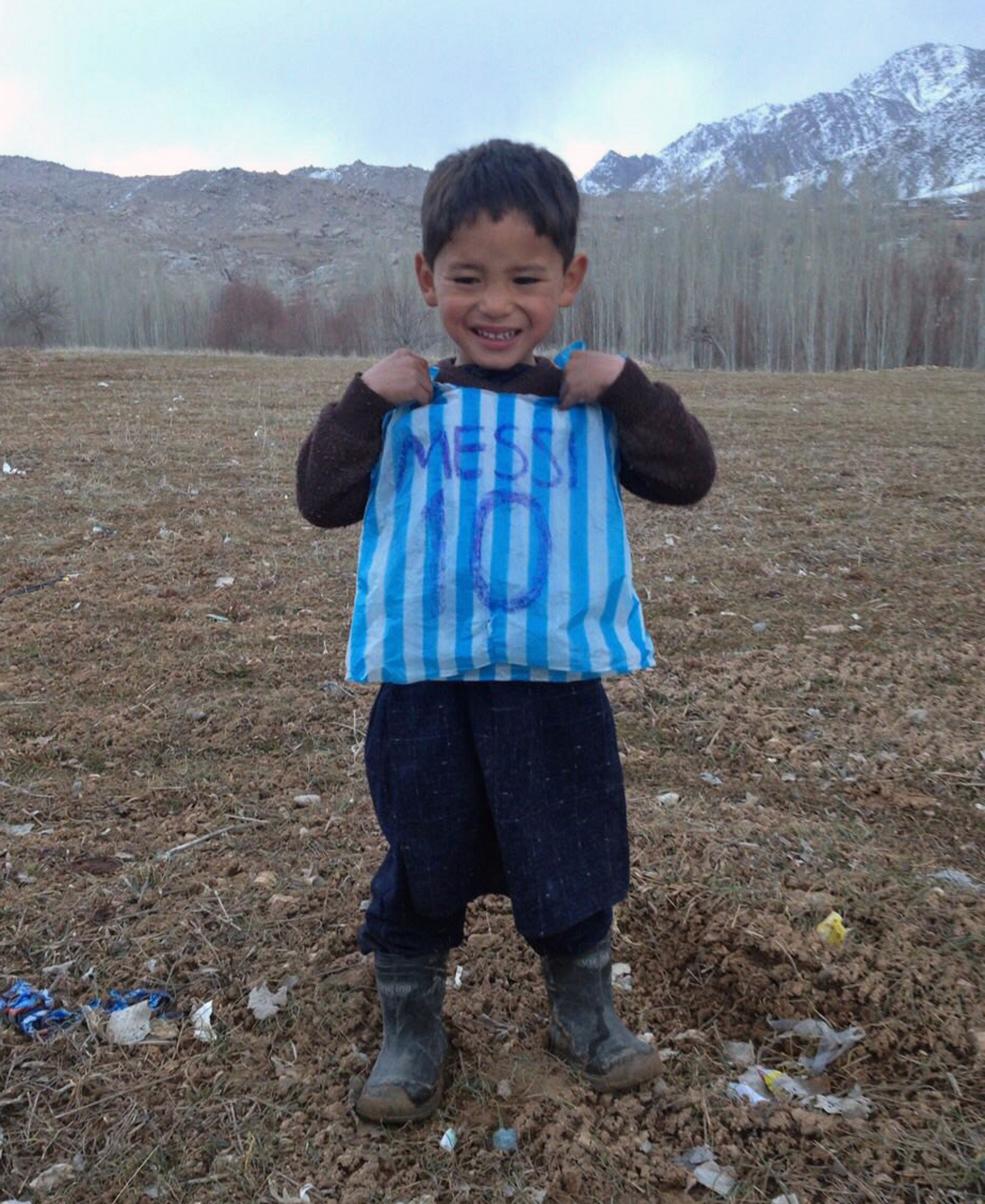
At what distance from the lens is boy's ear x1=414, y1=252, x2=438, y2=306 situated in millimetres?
1638

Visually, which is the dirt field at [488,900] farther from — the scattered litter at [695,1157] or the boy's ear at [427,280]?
the boy's ear at [427,280]

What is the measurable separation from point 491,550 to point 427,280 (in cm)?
50

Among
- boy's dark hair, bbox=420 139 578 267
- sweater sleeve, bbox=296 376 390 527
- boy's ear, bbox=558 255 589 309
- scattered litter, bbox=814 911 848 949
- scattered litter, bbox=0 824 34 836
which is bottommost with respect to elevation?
scattered litter, bbox=814 911 848 949

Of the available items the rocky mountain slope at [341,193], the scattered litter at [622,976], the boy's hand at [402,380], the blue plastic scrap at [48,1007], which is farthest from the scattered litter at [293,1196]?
the rocky mountain slope at [341,193]

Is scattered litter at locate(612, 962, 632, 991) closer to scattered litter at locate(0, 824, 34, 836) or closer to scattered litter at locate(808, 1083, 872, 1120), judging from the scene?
scattered litter at locate(808, 1083, 872, 1120)

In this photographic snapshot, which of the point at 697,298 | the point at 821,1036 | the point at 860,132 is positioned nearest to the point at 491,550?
the point at 821,1036

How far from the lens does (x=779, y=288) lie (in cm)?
3231

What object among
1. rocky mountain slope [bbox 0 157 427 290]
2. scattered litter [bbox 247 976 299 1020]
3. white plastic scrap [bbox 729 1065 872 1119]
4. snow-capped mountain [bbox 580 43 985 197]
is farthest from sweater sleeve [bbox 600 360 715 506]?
snow-capped mountain [bbox 580 43 985 197]

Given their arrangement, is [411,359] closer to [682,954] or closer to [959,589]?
[682,954]

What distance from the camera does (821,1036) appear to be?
6.03 feet

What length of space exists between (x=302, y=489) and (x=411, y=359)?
10.8 inches

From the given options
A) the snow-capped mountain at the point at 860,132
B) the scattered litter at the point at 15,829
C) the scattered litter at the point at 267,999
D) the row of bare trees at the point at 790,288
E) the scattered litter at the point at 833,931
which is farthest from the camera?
the snow-capped mountain at the point at 860,132

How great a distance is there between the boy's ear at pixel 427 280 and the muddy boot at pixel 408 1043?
1137 millimetres

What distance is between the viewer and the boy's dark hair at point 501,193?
1.50m
